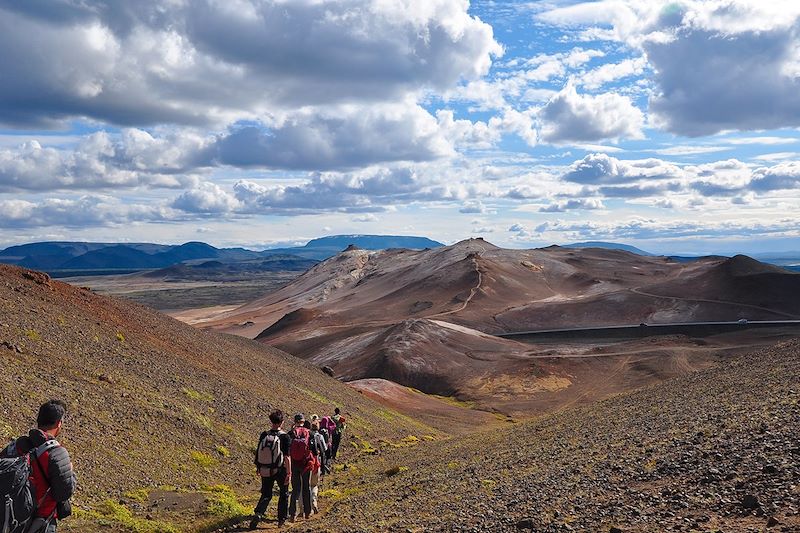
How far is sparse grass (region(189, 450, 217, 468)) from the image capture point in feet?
70.4

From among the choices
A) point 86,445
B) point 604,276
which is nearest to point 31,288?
point 86,445

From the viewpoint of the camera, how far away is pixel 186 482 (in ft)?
63.7

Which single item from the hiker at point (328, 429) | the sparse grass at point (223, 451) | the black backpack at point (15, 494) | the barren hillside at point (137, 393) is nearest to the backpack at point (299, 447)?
the barren hillside at point (137, 393)

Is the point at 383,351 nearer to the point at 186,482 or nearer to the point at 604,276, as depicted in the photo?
the point at 186,482

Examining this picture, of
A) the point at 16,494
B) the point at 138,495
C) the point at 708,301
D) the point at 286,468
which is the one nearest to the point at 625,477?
the point at 286,468

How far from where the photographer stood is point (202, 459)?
71.4ft

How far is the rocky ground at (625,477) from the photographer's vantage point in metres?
11.2

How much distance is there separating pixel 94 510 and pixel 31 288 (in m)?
19.9

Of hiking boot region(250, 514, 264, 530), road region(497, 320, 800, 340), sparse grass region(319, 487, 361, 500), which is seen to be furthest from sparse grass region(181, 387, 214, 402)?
road region(497, 320, 800, 340)

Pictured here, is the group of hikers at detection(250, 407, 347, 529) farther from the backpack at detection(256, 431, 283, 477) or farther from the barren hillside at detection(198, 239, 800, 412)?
the barren hillside at detection(198, 239, 800, 412)

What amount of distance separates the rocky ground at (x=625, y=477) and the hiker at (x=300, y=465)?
908 millimetres

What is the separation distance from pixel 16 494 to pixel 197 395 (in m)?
20.1

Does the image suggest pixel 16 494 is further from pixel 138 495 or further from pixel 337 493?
pixel 337 493

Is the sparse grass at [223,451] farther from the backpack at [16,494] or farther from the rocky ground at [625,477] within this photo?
the backpack at [16,494]
